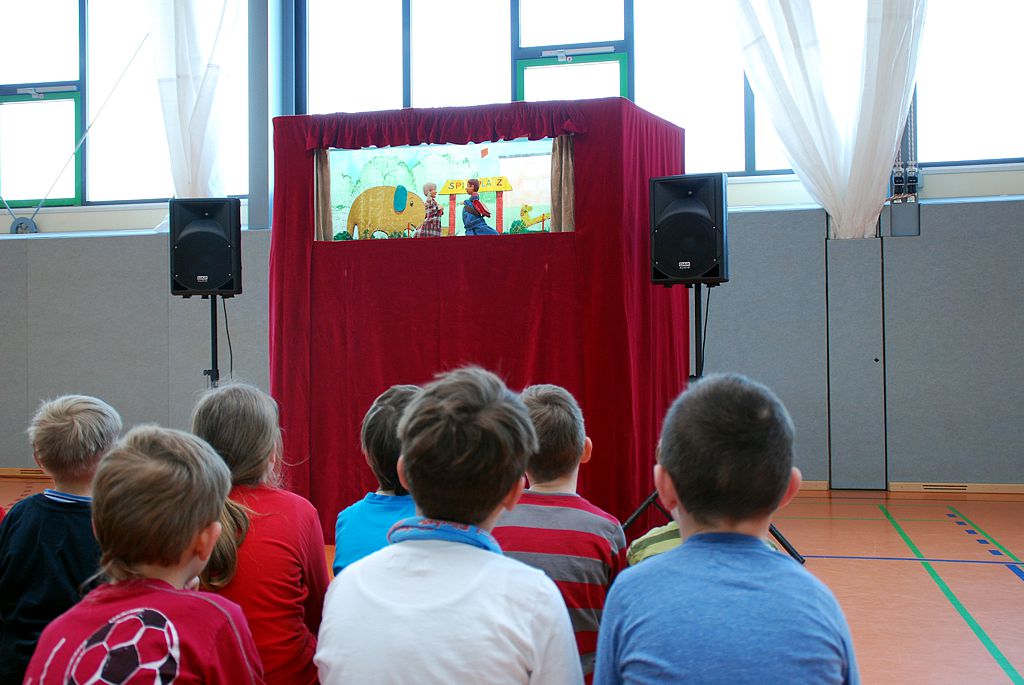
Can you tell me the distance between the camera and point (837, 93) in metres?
5.66

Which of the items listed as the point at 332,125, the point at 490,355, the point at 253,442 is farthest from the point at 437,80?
the point at 253,442

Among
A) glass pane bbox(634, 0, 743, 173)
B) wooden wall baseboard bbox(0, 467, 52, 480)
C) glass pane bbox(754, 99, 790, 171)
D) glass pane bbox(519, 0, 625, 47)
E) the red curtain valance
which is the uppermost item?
glass pane bbox(519, 0, 625, 47)

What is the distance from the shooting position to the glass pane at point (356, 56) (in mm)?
6871

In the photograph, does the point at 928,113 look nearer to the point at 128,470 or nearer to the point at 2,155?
the point at 128,470

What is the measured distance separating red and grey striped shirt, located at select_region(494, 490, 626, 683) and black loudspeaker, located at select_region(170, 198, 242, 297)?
314 cm

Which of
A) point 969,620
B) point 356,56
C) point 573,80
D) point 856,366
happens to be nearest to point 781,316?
point 856,366

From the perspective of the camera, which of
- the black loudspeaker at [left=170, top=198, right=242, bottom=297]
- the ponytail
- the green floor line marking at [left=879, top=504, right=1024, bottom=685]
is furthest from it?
the black loudspeaker at [left=170, top=198, right=242, bottom=297]

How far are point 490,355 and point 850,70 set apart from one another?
3.13m

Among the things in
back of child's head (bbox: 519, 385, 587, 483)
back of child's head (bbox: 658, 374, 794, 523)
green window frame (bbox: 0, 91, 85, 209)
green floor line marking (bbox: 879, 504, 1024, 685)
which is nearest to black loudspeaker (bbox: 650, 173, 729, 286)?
green floor line marking (bbox: 879, 504, 1024, 685)

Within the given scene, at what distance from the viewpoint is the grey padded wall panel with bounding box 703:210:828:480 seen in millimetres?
5730

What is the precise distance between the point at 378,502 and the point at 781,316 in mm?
4394

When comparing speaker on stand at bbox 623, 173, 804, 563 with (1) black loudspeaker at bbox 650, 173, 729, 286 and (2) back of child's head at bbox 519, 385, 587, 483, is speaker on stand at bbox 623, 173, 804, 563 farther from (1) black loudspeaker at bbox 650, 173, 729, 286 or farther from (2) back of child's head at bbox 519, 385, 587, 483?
(2) back of child's head at bbox 519, 385, 587, 483

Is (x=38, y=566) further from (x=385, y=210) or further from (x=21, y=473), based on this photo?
(x=21, y=473)

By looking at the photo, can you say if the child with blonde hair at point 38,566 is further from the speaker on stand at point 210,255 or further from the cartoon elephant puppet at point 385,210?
the speaker on stand at point 210,255
